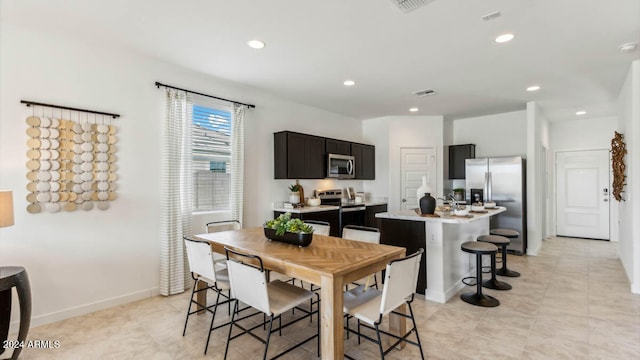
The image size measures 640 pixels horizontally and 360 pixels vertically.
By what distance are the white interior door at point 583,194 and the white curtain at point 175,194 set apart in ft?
26.5

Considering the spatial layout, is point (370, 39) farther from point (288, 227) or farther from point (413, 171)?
point (413, 171)

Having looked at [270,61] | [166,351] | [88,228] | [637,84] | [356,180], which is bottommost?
[166,351]

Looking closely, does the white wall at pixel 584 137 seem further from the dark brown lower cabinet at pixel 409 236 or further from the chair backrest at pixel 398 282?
the chair backrest at pixel 398 282

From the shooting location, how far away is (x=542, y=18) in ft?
8.84

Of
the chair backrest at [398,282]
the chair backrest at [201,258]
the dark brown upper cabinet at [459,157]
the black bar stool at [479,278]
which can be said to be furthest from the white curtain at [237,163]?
the dark brown upper cabinet at [459,157]

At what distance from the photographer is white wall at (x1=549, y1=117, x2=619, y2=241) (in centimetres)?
675

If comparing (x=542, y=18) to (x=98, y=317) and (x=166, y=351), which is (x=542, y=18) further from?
(x=98, y=317)

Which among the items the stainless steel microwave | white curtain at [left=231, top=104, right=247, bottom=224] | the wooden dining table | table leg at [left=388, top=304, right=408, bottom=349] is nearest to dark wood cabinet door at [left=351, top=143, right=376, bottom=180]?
the stainless steel microwave

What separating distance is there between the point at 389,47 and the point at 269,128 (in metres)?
2.39

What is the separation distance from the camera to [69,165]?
307 centimetres

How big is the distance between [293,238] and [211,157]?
2184 mm

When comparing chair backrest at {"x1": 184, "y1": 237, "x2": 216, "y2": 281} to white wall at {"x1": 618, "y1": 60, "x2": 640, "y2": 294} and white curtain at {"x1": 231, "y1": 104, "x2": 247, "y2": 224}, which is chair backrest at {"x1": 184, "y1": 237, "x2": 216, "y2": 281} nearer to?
white curtain at {"x1": 231, "y1": 104, "x2": 247, "y2": 224}

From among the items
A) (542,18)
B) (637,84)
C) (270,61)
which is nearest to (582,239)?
(637,84)

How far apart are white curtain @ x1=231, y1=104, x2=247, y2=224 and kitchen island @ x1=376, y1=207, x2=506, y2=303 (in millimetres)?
1985
